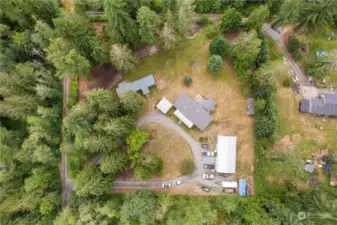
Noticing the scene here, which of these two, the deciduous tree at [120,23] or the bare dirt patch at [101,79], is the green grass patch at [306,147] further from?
the bare dirt patch at [101,79]

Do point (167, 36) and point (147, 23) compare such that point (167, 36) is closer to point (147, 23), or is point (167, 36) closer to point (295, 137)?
point (147, 23)

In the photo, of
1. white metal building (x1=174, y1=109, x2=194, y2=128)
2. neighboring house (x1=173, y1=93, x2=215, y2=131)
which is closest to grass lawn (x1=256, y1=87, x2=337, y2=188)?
neighboring house (x1=173, y1=93, x2=215, y2=131)

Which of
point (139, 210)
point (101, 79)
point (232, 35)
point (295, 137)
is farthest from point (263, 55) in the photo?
point (139, 210)

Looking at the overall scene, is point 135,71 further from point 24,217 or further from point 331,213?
point 331,213

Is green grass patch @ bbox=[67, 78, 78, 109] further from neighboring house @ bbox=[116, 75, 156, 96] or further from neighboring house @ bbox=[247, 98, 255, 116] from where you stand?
neighboring house @ bbox=[247, 98, 255, 116]

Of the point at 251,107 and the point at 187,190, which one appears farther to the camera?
the point at 251,107

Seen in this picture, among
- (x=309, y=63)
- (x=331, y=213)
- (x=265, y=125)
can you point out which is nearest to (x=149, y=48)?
(x=265, y=125)

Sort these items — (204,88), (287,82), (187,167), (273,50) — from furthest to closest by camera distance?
(273,50)
(204,88)
(287,82)
(187,167)
